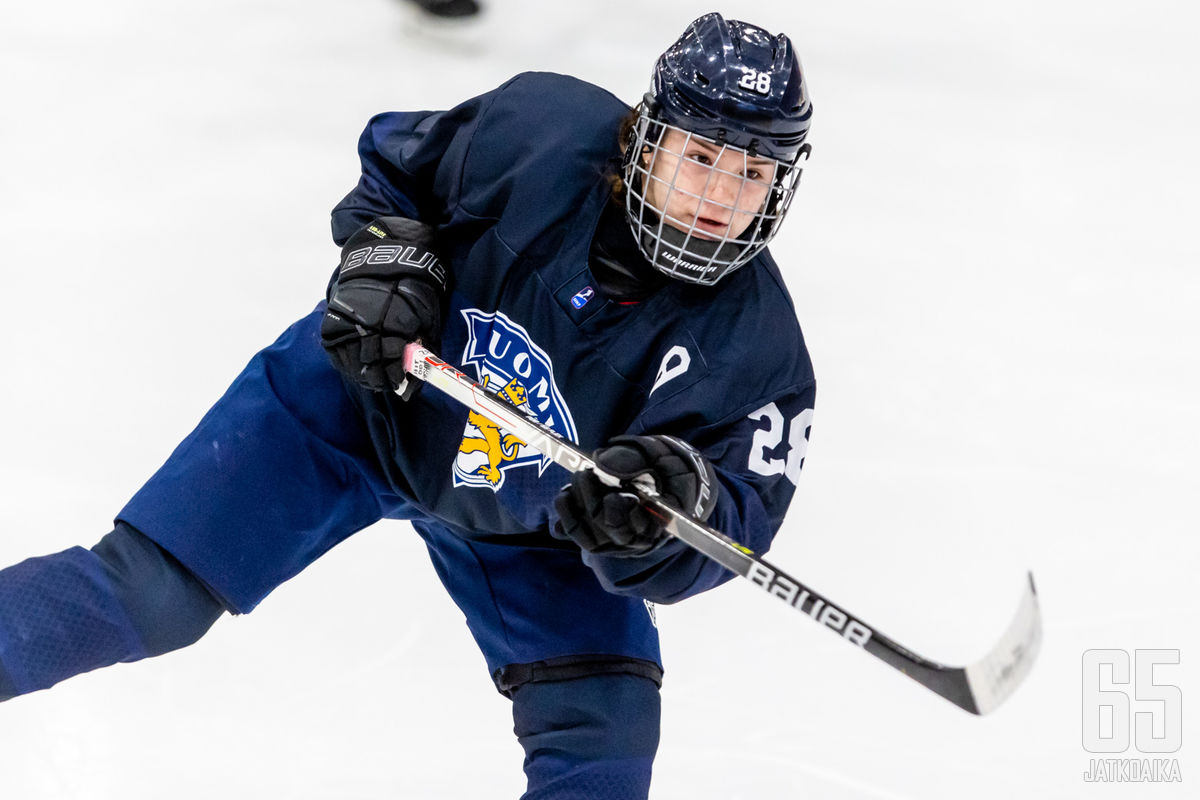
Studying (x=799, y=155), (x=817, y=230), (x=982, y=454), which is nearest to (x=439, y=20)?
(x=817, y=230)

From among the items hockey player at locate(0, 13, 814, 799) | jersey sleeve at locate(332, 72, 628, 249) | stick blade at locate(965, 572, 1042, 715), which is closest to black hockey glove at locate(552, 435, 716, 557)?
hockey player at locate(0, 13, 814, 799)

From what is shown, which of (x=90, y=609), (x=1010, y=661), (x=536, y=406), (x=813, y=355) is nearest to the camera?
(x=1010, y=661)

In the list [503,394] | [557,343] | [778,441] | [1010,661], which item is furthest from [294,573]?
[1010,661]

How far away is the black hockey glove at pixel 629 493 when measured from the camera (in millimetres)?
2283

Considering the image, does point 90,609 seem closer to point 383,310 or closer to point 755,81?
point 383,310

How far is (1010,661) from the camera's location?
225 centimetres

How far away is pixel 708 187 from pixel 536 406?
0.50 metres

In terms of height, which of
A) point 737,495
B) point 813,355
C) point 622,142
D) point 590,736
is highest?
point 622,142

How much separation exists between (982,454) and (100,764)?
81.7 inches

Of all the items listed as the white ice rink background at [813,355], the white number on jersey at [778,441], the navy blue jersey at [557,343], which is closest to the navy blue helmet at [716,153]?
the navy blue jersey at [557,343]

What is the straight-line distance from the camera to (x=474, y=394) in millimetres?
2613

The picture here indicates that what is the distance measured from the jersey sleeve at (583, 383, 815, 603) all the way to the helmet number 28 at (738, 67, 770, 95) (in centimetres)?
49

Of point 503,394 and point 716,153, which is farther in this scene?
point 503,394

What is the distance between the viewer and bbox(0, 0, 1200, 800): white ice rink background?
327 cm
